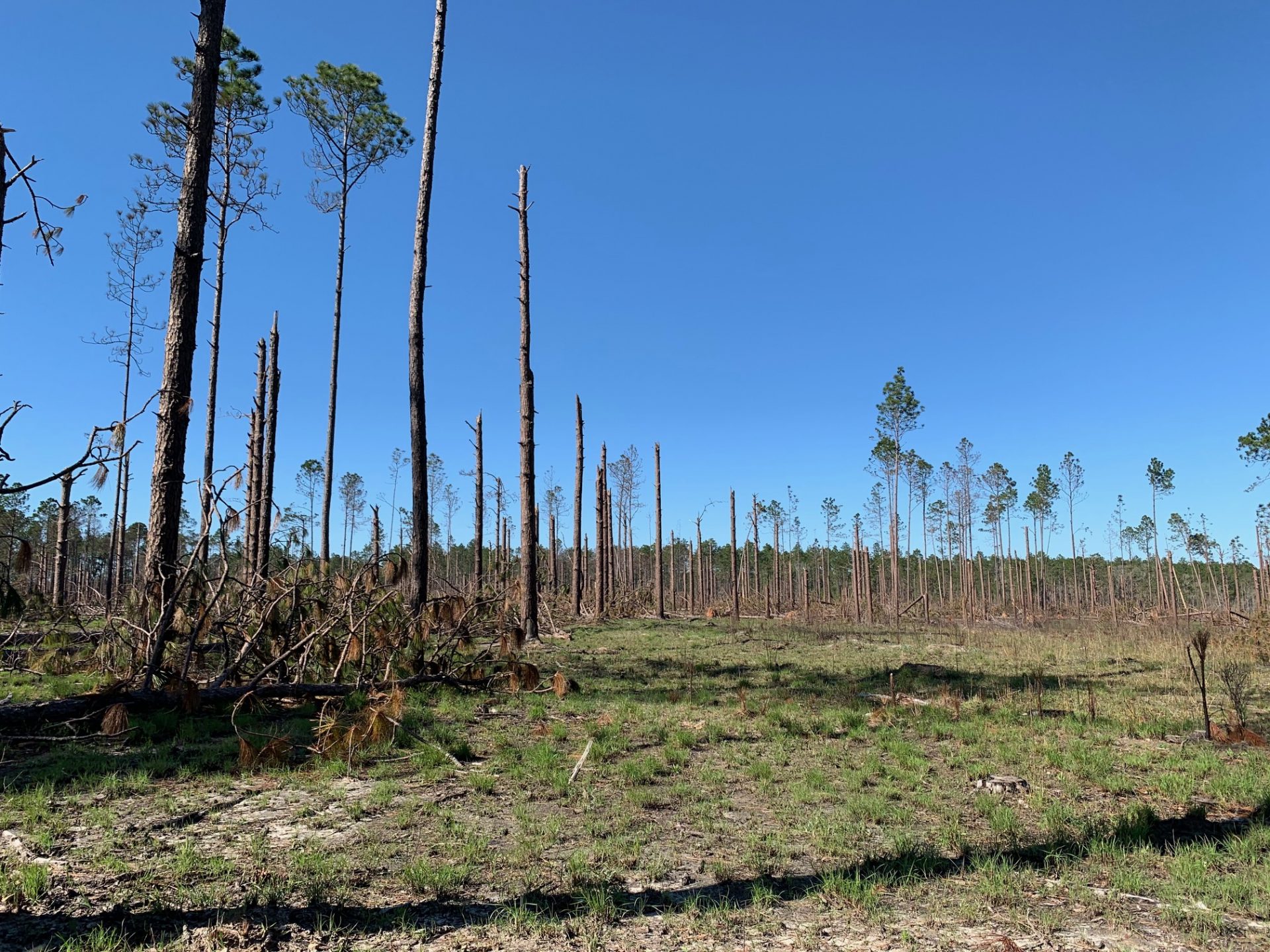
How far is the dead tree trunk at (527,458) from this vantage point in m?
14.9

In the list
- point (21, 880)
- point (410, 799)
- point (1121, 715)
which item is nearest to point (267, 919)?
point (21, 880)

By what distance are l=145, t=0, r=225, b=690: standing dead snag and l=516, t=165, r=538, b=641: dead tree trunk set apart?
7429mm

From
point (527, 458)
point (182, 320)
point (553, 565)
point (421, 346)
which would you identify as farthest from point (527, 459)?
point (553, 565)

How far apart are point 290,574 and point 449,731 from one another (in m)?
2.96

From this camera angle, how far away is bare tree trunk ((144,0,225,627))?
7.57 metres

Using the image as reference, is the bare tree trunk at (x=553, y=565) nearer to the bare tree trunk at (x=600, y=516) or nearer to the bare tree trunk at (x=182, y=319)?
the bare tree trunk at (x=600, y=516)

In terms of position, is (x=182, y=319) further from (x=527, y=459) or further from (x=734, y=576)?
(x=734, y=576)

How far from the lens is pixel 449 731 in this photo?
273 inches

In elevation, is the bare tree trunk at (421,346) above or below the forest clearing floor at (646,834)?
above

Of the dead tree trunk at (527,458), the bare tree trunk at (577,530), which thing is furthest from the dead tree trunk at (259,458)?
the bare tree trunk at (577,530)

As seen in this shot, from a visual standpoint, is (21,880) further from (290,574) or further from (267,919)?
(290,574)

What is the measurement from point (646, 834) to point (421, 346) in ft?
32.2

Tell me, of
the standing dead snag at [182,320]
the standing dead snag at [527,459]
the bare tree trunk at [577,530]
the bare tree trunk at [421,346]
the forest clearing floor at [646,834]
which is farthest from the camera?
the bare tree trunk at [577,530]

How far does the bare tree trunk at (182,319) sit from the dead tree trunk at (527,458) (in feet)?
24.4
